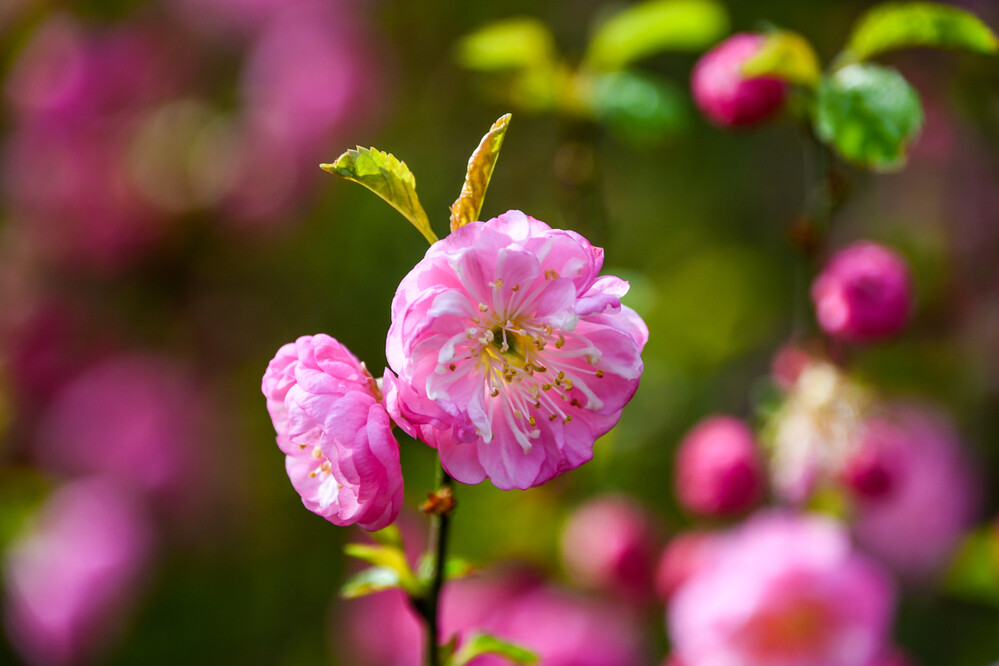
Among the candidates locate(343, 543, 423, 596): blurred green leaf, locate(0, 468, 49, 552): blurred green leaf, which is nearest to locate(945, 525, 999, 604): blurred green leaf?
locate(343, 543, 423, 596): blurred green leaf

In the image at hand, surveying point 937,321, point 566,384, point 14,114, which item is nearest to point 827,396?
point 566,384

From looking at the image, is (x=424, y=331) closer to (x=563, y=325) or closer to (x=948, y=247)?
(x=563, y=325)

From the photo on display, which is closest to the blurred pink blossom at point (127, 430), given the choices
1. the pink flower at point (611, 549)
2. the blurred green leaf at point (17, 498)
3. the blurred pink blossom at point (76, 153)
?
the blurred green leaf at point (17, 498)

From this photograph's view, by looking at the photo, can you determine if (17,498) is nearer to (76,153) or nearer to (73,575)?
(73,575)

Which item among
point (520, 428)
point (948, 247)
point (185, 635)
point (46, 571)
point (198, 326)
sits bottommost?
point (185, 635)

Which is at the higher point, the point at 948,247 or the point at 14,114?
the point at 14,114

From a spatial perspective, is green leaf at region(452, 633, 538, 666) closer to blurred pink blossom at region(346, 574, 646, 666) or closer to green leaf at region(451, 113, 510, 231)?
green leaf at region(451, 113, 510, 231)
